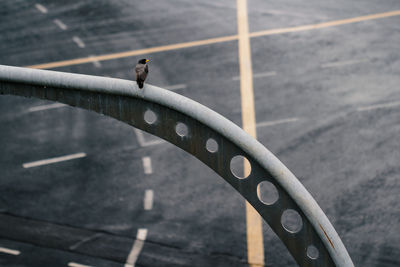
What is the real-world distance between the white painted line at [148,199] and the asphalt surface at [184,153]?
7.7 inches

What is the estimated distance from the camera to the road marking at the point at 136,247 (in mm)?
23375

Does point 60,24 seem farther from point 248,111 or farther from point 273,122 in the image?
point 273,122

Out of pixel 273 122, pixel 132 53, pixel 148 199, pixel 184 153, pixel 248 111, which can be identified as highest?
pixel 132 53

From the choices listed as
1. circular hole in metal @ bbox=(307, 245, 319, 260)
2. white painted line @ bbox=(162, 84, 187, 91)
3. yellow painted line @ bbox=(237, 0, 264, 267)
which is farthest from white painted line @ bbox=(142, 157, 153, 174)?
circular hole in metal @ bbox=(307, 245, 319, 260)

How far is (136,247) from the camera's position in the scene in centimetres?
2395

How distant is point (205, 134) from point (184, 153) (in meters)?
18.2

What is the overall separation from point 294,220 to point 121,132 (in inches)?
370

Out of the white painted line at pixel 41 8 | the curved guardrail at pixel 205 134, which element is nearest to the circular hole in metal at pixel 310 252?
the curved guardrail at pixel 205 134

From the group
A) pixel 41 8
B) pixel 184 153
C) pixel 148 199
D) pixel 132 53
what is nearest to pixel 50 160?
pixel 148 199

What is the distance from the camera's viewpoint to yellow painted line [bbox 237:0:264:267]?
2339 centimetres

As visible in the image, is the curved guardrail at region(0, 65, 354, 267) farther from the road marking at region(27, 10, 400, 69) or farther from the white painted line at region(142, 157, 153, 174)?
the road marking at region(27, 10, 400, 69)

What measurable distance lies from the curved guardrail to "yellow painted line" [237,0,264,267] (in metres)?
13.0

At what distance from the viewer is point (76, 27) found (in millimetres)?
37344

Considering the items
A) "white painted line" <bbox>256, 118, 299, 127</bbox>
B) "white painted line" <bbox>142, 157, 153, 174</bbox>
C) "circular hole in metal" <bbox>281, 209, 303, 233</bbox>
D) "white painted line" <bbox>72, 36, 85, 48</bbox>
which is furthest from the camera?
"white painted line" <bbox>72, 36, 85, 48</bbox>
